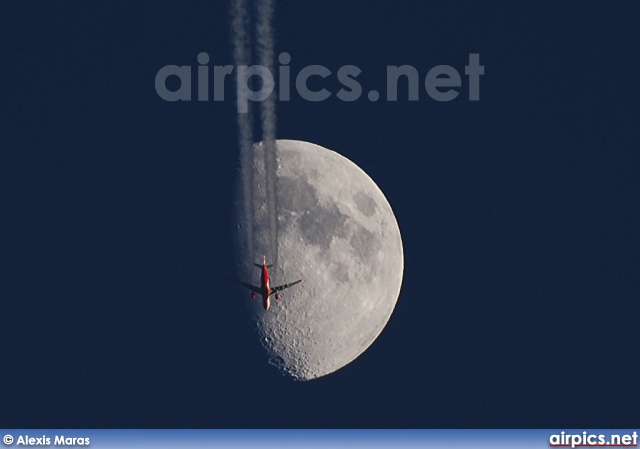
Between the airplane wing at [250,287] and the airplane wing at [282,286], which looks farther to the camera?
the airplane wing at [250,287]

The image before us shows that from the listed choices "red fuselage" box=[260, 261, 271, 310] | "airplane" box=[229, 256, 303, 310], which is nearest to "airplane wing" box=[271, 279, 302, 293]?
"airplane" box=[229, 256, 303, 310]

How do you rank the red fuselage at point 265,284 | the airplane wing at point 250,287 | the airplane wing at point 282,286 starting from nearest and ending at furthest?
the red fuselage at point 265,284
the airplane wing at point 282,286
the airplane wing at point 250,287

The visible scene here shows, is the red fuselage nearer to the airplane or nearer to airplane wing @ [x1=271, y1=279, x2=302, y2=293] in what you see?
the airplane

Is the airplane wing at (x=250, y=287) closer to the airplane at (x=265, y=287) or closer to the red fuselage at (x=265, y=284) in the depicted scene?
the airplane at (x=265, y=287)

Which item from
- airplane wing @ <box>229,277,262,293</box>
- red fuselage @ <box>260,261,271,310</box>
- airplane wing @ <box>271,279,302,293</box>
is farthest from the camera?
airplane wing @ <box>229,277,262,293</box>

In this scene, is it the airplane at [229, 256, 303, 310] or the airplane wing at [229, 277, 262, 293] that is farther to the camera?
the airplane wing at [229, 277, 262, 293]

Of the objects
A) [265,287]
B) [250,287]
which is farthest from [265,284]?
[250,287]

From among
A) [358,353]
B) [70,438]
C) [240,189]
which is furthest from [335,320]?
[70,438]

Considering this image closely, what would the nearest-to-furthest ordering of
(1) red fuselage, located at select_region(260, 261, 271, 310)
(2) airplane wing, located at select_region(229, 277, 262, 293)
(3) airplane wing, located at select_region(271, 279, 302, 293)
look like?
1. (1) red fuselage, located at select_region(260, 261, 271, 310)
2. (3) airplane wing, located at select_region(271, 279, 302, 293)
3. (2) airplane wing, located at select_region(229, 277, 262, 293)

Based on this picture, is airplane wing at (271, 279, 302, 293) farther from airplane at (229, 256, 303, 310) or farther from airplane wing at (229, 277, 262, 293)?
airplane wing at (229, 277, 262, 293)

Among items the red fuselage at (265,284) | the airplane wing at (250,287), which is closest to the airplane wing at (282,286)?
the red fuselage at (265,284)

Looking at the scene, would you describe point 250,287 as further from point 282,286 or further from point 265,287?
point 282,286
